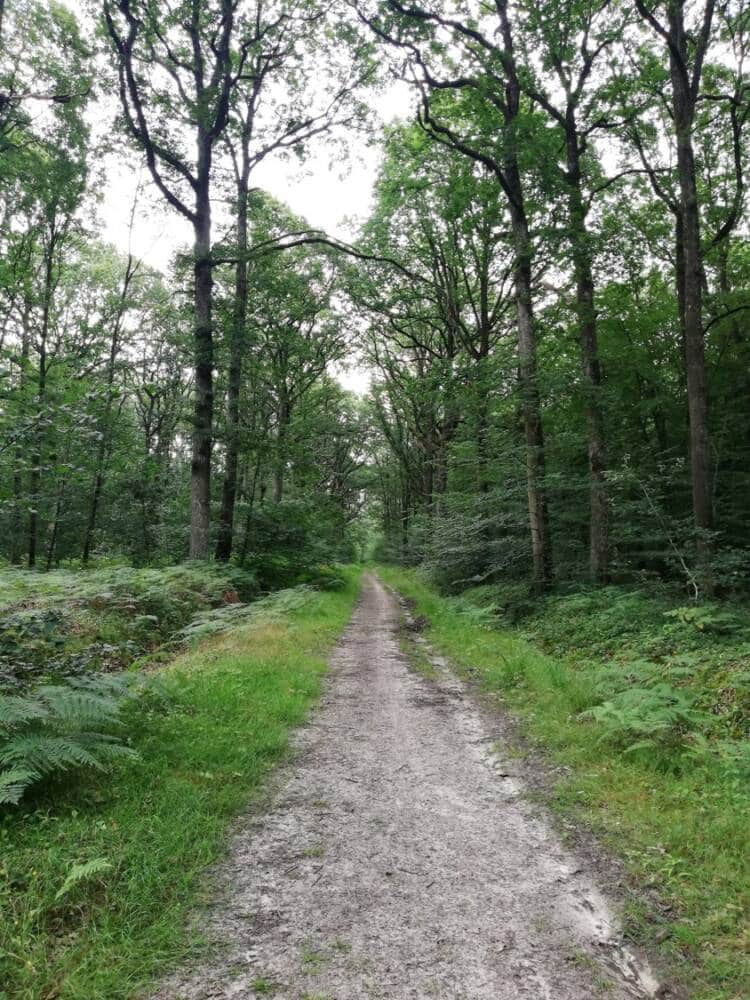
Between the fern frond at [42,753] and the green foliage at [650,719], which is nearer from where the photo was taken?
the fern frond at [42,753]

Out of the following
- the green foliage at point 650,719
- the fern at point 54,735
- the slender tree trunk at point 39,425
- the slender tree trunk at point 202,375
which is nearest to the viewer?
the fern at point 54,735

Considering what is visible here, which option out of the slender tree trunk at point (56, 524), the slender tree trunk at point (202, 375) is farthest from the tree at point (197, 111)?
the slender tree trunk at point (56, 524)

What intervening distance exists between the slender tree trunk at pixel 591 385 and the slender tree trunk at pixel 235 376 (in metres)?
8.69

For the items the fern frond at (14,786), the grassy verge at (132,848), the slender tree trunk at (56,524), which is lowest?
the grassy verge at (132,848)

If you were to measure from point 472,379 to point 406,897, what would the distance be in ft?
38.6

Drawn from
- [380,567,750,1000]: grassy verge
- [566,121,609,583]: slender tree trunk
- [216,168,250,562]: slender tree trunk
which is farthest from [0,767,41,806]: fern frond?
[216,168,250,562]: slender tree trunk

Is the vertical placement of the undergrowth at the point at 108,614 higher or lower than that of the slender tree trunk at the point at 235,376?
lower

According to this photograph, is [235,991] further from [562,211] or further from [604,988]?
[562,211]

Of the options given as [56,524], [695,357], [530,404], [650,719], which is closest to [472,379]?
[530,404]

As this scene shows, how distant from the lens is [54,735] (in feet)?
12.9

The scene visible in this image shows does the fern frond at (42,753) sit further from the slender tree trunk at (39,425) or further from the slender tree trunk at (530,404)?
the slender tree trunk at (530,404)

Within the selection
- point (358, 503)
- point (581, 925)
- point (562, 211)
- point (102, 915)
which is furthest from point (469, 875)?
point (358, 503)

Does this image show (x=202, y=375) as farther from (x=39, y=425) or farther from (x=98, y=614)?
(x=39, y=425)

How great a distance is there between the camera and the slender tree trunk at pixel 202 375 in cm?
1449
